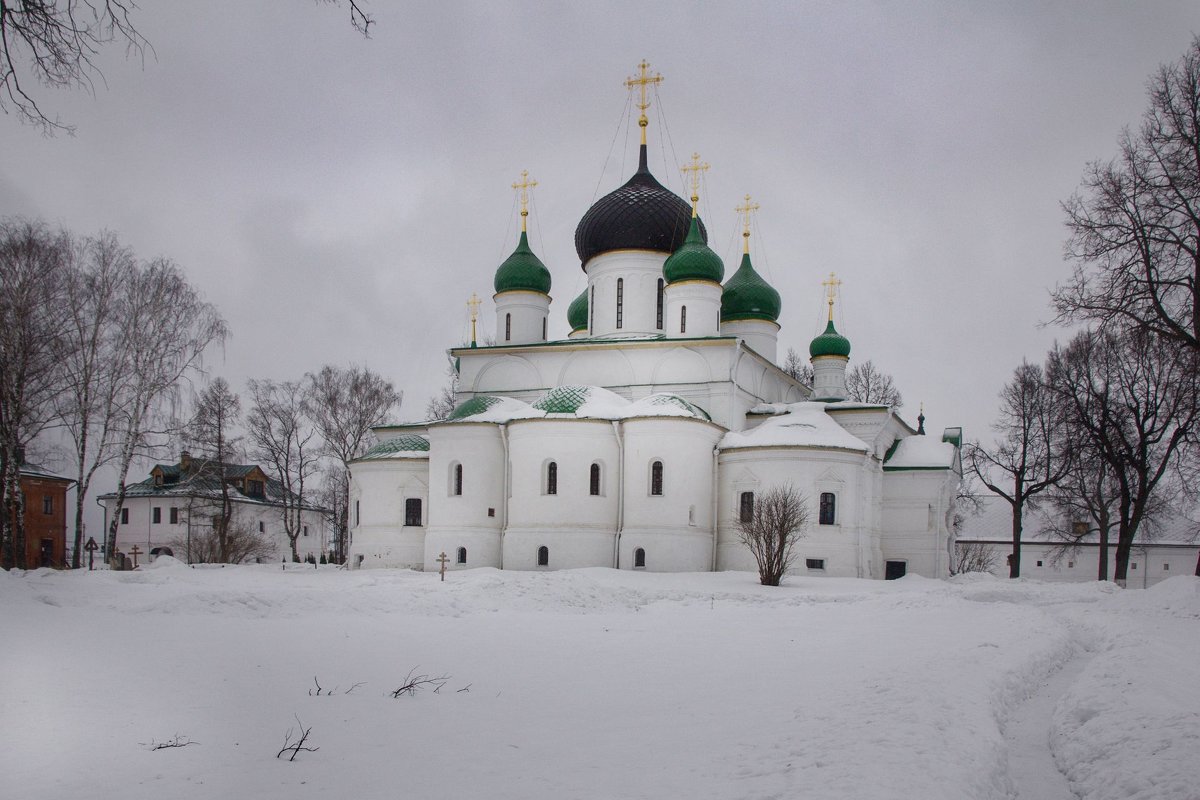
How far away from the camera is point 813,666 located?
9461 millimetres

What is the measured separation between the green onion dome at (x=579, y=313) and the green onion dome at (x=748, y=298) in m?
5.51

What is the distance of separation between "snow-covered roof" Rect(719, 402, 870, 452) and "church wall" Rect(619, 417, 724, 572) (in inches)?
56.9

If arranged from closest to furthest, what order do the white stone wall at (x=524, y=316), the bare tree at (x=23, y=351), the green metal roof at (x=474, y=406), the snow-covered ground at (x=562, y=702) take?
the snow-covered ground at (x=562, y=702) < the bare tree at (x=23, y=351) < the green metal roof at (x=474, y=406) < the white stone wall at (x=524, y=316)

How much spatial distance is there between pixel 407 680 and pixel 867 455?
21193 mm

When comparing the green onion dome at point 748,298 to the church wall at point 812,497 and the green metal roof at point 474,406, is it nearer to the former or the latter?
the church wall at point 812,497

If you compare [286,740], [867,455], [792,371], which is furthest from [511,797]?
[792,371]

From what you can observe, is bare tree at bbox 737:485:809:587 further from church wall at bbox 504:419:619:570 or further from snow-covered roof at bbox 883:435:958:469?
snow-covered roof at bbox 883:435:958:469

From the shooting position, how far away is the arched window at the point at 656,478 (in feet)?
84.1

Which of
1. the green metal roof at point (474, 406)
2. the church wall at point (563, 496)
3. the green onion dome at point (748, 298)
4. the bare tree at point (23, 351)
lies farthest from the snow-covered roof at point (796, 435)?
the bare tree at point (23, 351)

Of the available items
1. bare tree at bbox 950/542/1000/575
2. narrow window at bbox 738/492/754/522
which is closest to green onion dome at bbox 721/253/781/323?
narrow window at bbox 738/492/754/522

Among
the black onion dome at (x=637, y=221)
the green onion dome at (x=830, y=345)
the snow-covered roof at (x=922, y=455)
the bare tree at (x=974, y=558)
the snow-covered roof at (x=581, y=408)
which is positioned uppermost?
the black onion dome at (x=637, y=221)

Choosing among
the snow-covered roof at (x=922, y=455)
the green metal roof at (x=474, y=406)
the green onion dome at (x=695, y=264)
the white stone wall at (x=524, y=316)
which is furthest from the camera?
the white stone wall at (x=524, y=316)

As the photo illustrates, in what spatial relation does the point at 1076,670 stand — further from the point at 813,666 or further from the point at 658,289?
the point at 658,289

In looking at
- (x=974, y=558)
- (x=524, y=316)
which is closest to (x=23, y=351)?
(x=524, y=316)
